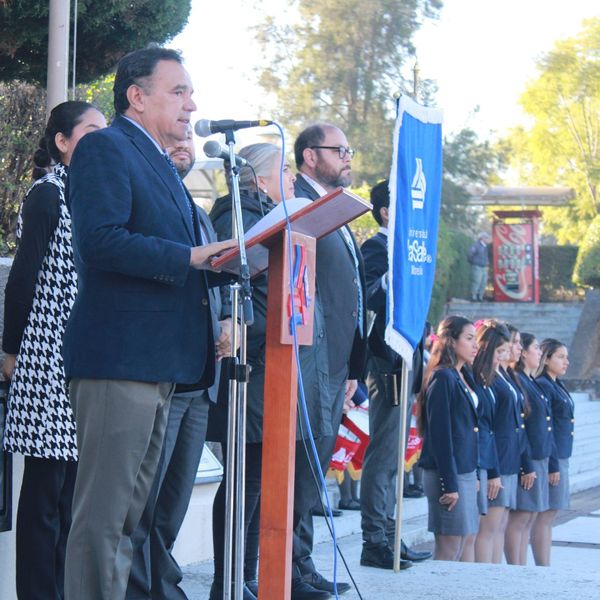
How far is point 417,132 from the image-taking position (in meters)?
5.91

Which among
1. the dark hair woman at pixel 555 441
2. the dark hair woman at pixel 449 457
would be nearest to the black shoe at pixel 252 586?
the dark hair woman at pixel 449 457

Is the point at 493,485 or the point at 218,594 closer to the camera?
the point at 218,594

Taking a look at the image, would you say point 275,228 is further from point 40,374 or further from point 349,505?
point 349,505

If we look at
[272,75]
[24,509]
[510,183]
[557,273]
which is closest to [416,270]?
[24,509]

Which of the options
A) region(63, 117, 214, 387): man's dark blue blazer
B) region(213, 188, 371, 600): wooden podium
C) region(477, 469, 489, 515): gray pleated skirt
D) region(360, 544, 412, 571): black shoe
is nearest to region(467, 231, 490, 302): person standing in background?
region(477, 469, 489, 515): gray pleated skirt

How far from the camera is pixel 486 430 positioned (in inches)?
283

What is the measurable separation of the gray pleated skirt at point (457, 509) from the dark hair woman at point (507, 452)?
68cm

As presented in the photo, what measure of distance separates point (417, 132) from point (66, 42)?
1.74 metres

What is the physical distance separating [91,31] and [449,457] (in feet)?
9.82

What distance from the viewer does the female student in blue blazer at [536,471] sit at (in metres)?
7.95

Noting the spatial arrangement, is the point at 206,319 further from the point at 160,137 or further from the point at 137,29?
the point at 137,29

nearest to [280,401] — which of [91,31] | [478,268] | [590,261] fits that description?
[91,31]

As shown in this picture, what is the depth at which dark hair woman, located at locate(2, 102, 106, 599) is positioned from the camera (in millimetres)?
4195

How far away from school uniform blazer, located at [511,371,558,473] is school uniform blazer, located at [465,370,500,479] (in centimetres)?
72
